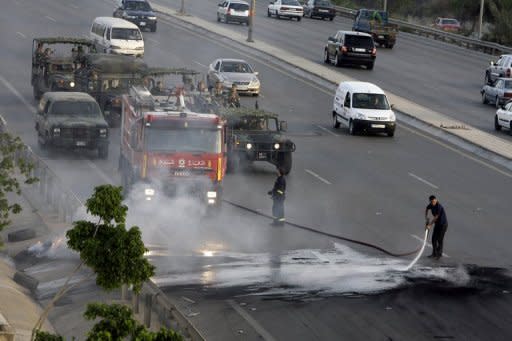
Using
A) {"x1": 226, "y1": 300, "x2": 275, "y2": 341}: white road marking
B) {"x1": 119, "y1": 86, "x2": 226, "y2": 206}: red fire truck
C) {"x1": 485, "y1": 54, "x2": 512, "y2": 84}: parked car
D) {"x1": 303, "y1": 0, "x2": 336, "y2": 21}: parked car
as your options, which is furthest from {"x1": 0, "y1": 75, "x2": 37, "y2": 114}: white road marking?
{"x1": 303, "y1": 0, "x2": 336, "y2": 21}: parked car

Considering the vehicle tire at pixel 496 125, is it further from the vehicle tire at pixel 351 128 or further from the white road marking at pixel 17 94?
the white road marking at pixel 17 94

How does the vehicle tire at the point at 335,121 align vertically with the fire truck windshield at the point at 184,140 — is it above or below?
below

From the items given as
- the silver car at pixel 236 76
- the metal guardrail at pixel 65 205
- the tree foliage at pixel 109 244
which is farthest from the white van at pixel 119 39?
the tree foliage at pixel 109 244

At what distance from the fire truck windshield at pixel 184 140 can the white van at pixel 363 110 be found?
16.0 metres

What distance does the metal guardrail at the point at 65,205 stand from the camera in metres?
18.2

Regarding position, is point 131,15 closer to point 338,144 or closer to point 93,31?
point 93,31

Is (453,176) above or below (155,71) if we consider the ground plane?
below

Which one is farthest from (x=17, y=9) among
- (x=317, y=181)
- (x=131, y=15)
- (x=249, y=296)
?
(x=249, y=296)

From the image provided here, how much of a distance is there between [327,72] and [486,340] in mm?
38573

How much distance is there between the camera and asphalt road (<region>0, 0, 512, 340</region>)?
815 inches

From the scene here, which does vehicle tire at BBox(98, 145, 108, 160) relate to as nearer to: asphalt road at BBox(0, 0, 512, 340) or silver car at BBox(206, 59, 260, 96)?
asphalt road at BBox(0, 0, 512, 340)

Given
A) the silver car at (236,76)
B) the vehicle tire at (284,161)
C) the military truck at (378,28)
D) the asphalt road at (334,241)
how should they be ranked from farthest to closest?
the military truck at (378,28)
the silver car at (236,76)
the vehicle tire at (284,161)
the asphalt road at (334,241)

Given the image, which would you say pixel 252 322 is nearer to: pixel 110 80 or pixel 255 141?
pixel 255 141

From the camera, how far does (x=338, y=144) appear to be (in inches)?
1636
